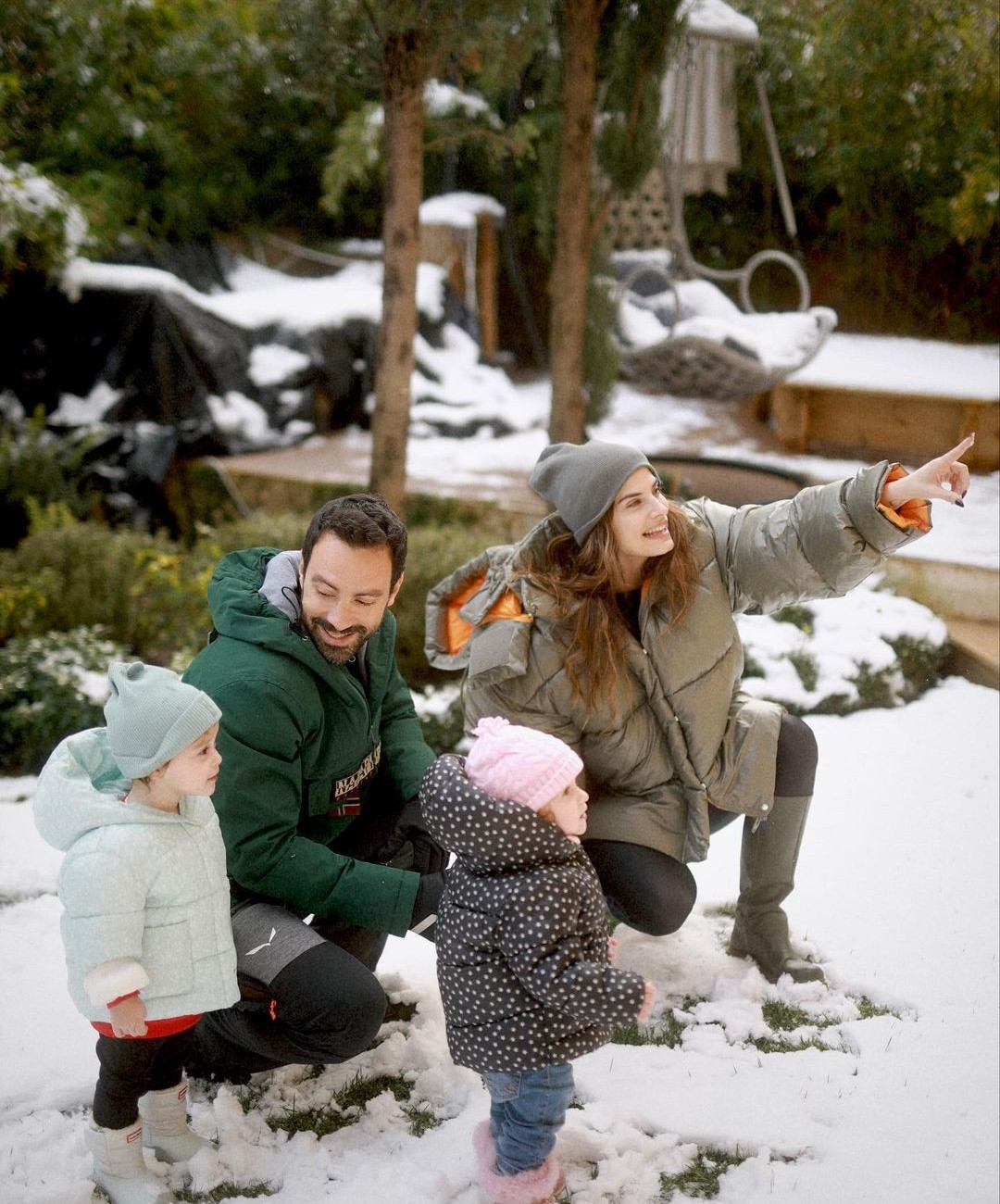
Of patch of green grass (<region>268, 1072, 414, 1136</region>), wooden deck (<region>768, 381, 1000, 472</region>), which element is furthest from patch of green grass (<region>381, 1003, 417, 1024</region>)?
wooden deck (<region>768, 381, 1000, 472</region>)

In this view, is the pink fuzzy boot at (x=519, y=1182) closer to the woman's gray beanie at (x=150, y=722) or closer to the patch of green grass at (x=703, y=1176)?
the patch of green grass at (x=703, y=1176)

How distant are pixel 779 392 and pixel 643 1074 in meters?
2.28

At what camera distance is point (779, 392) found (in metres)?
3.75

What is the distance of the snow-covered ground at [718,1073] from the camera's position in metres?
1.86

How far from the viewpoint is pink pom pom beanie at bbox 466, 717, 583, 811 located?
1.63 m

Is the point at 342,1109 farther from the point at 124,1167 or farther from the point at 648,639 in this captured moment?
the point at 648,639

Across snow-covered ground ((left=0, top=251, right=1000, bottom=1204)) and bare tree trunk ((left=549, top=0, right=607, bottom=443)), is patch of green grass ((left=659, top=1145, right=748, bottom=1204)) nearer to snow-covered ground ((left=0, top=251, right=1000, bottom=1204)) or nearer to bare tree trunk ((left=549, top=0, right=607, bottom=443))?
snow-covered ground ((left=0, top=251, right=1000, bottom=1204))

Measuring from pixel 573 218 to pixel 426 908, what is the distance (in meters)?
2.86

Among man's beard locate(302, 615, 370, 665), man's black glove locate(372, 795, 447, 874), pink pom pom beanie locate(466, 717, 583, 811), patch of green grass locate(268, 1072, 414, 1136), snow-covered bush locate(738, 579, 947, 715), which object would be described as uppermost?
man's beard locate(302, 615, 370, 665)

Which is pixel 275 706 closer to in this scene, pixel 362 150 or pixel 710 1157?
pixel 710 1157

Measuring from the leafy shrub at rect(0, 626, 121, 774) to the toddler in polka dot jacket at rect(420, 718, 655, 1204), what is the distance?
1.85m

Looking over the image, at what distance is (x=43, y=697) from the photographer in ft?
10.9

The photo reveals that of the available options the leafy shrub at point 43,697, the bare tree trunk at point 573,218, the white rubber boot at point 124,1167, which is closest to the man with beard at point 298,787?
the white rubber boot at point 124,1167

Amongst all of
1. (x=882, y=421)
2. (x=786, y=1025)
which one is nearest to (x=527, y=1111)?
(x=786, y=1025)
